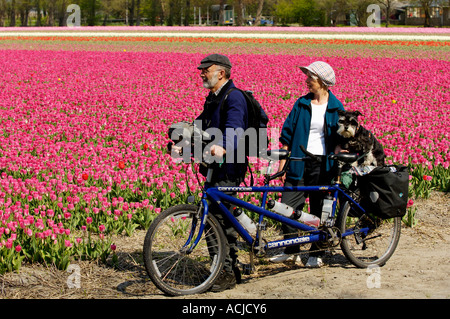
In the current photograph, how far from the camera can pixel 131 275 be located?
5.21 metres

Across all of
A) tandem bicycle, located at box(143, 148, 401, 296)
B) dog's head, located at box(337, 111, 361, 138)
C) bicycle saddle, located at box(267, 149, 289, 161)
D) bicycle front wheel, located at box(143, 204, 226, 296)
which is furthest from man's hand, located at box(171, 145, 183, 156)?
dog's head, located at box(337, 111, 361, 138)

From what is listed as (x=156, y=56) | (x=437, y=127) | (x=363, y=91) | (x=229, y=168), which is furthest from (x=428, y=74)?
(x=229, y=168)

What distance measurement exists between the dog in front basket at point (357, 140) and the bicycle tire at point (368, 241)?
0.50m

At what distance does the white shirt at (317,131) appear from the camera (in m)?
5.51

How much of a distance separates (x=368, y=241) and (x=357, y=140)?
1020 millimetres

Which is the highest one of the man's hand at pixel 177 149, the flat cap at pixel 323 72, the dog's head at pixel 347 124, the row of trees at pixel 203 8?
the row of trees at pixel 203 8

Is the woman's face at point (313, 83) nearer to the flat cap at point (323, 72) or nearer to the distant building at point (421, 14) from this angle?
the flat cap at point (323, 72)

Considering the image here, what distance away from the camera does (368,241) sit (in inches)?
229

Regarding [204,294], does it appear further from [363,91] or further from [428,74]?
[428,74]

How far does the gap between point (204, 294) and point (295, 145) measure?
62.7 inches

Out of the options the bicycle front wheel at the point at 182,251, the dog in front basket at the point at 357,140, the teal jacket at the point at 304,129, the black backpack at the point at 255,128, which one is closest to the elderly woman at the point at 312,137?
the teal jacket at the point at 304,129

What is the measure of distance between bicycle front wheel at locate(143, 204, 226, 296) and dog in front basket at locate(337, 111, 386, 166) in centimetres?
145

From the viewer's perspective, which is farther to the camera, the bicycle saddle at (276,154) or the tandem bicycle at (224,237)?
the bicycle saddle at (276,154)

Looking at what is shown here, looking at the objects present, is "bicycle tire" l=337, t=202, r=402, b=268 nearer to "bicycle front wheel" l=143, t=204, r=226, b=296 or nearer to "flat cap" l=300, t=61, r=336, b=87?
"flat cap" l=300, t=61, r=336, b=87
